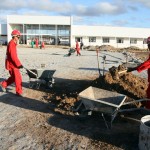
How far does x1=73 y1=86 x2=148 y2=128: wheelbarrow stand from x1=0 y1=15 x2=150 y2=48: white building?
215 feet

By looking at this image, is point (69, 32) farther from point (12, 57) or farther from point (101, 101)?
point (101, 101)

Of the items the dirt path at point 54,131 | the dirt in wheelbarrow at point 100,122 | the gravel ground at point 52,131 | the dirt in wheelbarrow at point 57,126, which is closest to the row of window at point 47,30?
the dirt in wheelbarrow at point 100,122

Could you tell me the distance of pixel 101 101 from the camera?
7172 mm

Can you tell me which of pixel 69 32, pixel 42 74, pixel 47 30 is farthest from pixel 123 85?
→ pixel 47 30

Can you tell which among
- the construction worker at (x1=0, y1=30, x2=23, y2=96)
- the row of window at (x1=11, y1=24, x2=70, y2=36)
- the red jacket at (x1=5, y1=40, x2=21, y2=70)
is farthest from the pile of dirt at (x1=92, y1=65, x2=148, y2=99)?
the row of window at (x1=11, y1=24, x2=70, y2=36)

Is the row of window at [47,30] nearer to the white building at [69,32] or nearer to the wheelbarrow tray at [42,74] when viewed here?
the white building at [69,32]

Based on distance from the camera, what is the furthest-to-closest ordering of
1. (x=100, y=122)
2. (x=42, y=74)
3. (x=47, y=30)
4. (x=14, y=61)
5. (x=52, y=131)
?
(x=47, y=30) < (x=42, y=74) < (x=14, y=61) < (x=100, y=122) < (x=52, y=131)

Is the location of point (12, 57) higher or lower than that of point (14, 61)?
higher

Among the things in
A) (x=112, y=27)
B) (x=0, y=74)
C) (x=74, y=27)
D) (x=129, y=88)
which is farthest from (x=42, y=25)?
(x=129, y=88)

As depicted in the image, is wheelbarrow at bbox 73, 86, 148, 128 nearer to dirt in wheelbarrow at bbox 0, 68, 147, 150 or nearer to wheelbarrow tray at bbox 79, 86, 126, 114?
wheelbarrow tray at bbox 79, 86, 126, 114

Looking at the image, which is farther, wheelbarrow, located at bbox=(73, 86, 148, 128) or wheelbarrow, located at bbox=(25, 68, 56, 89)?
wheelbarrow, located at bbox=(25, 68, 56, 89)

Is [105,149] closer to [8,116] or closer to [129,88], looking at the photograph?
[8,116]

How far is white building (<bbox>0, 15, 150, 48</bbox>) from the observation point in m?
74.7

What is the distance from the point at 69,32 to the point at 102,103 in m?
69.6
